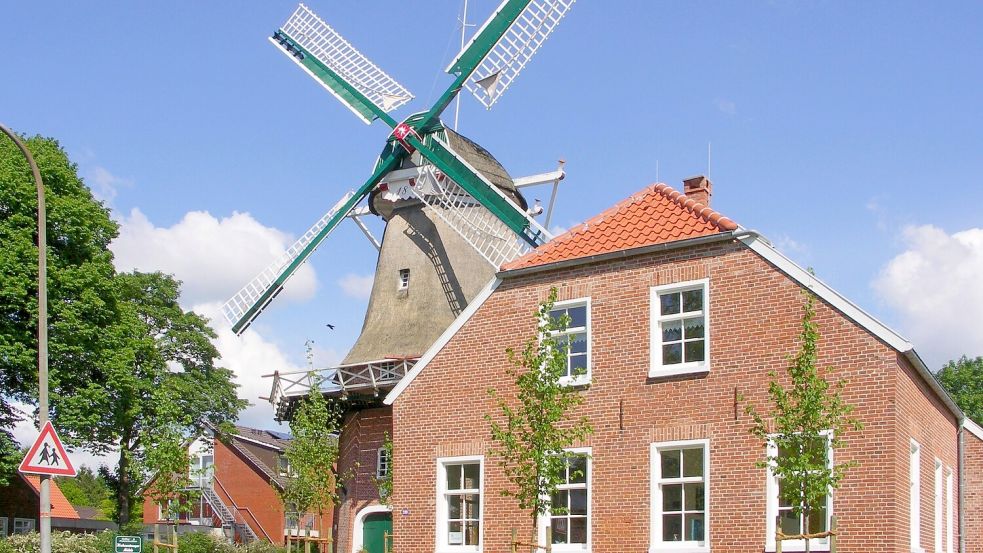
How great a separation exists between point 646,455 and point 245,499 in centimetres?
3795

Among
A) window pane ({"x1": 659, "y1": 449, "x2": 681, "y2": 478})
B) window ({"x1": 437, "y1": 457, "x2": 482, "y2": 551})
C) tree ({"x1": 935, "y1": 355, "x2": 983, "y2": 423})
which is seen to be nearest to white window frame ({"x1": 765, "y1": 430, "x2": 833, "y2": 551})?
window pane ({"x1": 659, "y1": 449, "x2": 681, "y2": 478})

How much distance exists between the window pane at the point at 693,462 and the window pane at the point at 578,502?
1.93 m

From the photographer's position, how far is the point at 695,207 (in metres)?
20.2

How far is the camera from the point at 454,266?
34.2 metres

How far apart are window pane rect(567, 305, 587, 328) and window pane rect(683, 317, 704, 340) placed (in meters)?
1.97

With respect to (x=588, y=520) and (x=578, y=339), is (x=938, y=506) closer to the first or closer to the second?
(x=588, y=520)

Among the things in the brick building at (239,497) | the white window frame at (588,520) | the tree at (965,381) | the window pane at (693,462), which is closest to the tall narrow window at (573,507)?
the white window frame at (588,520)

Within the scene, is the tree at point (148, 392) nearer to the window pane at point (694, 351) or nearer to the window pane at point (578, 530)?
the window pane at point (578, 530)

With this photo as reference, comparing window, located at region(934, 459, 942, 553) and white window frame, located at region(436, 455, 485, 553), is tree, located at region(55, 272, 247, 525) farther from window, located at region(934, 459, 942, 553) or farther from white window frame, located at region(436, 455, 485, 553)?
window, located at region(934, 459, 942, 553)

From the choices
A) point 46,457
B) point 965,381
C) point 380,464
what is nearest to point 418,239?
point 380,464

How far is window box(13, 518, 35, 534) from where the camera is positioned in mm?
44378

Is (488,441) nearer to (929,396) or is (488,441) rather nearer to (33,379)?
(929,396)

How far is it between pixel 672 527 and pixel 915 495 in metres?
3.94

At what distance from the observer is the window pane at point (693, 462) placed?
18.8 meters
